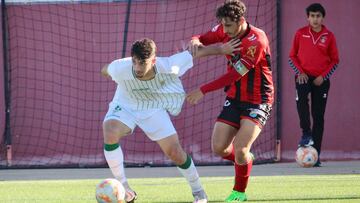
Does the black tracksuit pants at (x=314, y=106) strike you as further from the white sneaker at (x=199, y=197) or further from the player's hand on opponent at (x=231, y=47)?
the white sneaker at (x=199, y=197)

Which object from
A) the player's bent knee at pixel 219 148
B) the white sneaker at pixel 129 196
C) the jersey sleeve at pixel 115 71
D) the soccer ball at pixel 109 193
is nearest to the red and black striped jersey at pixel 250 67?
the player's bent knee at pixel 219 148

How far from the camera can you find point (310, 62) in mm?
12797

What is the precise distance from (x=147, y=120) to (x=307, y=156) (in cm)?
429

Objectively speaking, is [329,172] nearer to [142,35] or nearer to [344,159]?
[344,159]

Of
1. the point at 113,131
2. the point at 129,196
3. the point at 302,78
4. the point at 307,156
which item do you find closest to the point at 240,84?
the point at 113,131

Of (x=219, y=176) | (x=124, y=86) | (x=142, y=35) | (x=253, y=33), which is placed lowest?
(x=219, y=176)

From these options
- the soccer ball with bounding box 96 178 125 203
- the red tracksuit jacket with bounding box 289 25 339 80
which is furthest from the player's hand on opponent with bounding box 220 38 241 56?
the red tracksuit jacket with bounding box 289 25 339 80

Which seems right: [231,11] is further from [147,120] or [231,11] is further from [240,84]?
[147,120]

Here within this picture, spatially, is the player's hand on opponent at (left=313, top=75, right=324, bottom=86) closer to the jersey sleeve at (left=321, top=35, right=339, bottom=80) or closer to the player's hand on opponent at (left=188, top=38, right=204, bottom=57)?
the jersey sleeve at (left=321, top=35, right=339, bottom=80)

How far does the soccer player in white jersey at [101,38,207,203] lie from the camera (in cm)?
825

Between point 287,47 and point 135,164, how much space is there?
3012 mm

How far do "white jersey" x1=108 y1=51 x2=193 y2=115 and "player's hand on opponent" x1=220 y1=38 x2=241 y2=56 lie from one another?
1.06ft

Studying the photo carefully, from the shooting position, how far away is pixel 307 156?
1218 centimetres

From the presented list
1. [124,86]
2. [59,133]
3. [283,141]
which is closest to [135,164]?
[59,133]
